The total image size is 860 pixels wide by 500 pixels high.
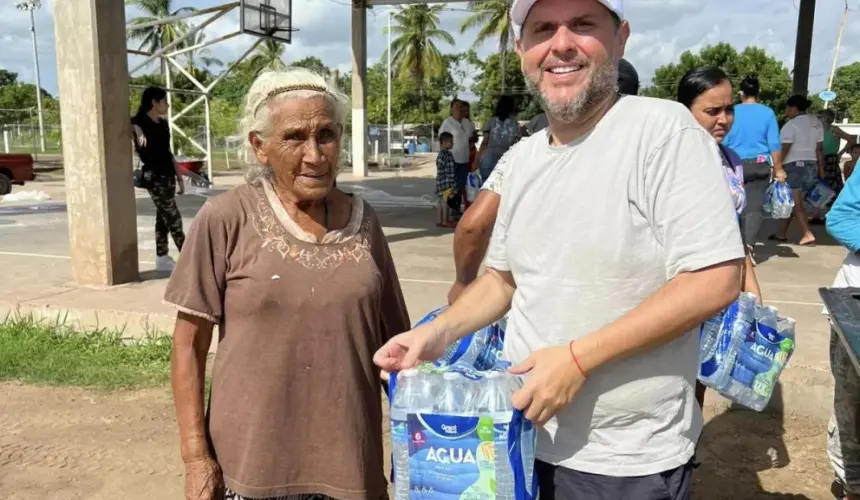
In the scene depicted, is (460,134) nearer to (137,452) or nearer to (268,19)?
(268,19)

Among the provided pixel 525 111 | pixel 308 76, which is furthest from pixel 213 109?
pixel 308 76

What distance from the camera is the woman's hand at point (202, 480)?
2078 millimetres

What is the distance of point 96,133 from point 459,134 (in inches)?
223

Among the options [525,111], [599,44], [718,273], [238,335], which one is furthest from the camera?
[525,111]

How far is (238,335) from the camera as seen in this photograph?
6.70ft

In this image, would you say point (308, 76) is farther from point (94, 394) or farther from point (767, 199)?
point (767, 199)

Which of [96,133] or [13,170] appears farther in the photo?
[13,170]

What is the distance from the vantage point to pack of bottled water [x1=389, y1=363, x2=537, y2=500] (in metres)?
1.48

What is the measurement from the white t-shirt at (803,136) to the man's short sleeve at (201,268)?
8928 millimetres

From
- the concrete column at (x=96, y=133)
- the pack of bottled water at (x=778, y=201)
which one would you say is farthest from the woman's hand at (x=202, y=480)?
the pack of bottled water at (x=778, y=201)

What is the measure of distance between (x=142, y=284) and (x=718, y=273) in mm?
6125

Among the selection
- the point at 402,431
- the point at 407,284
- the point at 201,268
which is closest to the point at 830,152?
the point at 407,284

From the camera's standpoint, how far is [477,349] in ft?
→ 7.34

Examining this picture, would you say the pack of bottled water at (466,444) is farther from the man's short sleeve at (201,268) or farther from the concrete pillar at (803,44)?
the concrete pillar at (803,44)
